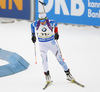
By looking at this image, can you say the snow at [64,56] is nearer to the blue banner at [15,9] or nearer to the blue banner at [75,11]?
the blue banner at [75,11]

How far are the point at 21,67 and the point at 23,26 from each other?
5930mm

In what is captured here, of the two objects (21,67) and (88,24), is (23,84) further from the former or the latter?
(88,24)

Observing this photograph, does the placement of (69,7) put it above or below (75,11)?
above

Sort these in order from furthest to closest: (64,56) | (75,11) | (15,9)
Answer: (15,9), (75,11), (64,56)

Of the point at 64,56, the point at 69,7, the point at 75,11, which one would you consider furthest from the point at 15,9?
the point at 64,56

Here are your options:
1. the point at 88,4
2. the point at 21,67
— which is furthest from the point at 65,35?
the point at 21,67

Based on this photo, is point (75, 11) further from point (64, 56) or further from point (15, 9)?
point (64, 56)

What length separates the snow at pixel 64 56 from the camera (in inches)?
274

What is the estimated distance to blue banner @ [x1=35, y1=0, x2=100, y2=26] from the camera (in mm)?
12820

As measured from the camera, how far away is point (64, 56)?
31.2ft

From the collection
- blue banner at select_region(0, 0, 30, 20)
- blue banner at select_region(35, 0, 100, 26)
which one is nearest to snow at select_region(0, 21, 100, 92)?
blue banner at select_region(35, 0, 100, 26)

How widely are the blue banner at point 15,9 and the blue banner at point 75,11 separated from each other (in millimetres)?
767

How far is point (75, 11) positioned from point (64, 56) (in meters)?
4.34

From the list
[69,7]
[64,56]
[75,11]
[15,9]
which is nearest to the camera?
[64,56]
